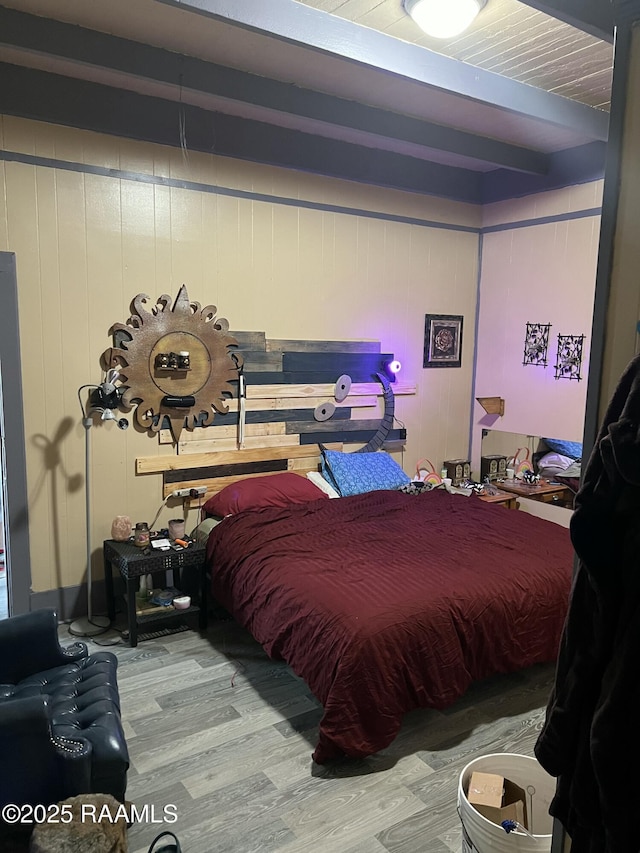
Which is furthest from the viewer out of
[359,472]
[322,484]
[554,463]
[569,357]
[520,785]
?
[554,463]

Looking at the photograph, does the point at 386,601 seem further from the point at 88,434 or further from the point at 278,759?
the point at 88,434

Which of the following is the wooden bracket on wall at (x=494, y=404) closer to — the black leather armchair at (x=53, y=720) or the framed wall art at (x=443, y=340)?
the framed wall art at (x=443, y=340)

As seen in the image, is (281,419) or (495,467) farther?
(495,467)

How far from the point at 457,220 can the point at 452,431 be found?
1.74 meters

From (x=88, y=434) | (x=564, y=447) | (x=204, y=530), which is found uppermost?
(x=88, y=434)

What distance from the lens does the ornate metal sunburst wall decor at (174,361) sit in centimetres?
377

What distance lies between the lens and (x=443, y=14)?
2.61 meters

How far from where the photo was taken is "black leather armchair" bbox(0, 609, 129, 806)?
193 centimetres

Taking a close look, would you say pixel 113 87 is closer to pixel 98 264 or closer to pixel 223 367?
pixel 98 264

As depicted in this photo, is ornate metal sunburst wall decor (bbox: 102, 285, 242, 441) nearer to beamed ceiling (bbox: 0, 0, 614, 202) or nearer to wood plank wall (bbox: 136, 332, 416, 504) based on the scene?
wood plank wall (bbox: 136, 332, 416, 504)

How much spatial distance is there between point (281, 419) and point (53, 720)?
2591 millimetres

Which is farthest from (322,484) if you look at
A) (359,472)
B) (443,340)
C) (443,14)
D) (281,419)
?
(443,14)

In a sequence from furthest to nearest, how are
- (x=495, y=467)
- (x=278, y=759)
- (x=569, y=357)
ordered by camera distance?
(x=495, y=467)
(x=569, y=357)
(x=278, y=759)

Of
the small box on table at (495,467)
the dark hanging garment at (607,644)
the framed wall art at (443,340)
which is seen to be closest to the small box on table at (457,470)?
the small box on table at (495,467)
